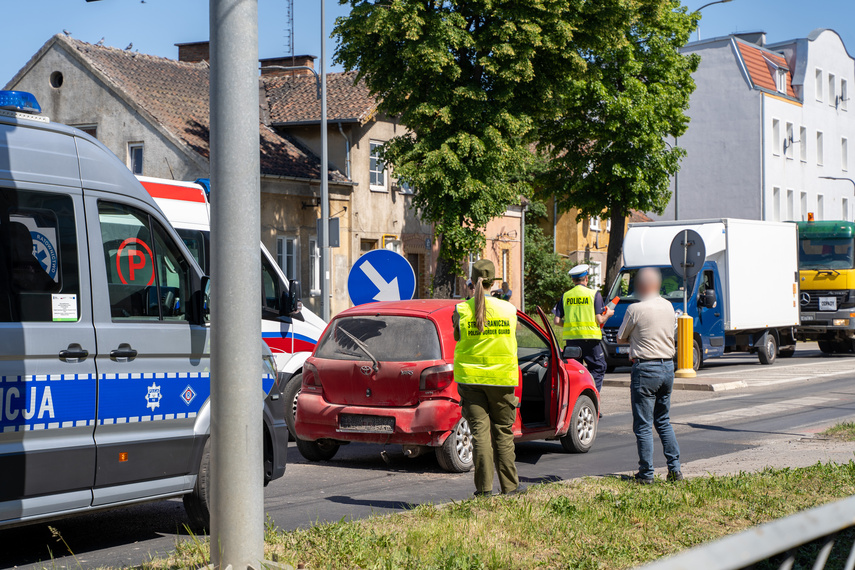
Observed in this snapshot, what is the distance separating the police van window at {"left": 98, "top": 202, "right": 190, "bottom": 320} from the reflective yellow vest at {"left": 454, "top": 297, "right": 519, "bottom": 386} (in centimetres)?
213

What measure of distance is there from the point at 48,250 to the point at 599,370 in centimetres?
864

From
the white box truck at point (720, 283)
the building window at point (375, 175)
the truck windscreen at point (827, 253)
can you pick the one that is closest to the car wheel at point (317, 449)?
the white box truck at point (720, 283)

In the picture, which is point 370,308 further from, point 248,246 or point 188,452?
point 248,246

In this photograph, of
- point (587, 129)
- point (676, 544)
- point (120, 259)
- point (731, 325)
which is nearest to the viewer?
point (676, 544)

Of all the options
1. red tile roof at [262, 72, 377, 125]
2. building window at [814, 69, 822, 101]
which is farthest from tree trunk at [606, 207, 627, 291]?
building window at [814, 69, 822, 101]

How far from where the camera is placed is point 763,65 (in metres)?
57.5

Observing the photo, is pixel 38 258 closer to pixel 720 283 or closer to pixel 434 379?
pixel 434 379

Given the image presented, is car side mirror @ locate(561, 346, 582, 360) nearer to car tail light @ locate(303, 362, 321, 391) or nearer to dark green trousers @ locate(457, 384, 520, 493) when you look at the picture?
dark green trousers @ locate(457, 384, 520, 493)

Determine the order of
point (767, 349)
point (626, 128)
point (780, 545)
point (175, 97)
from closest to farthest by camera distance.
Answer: point (780, 545) → point (767, 349) → point (175, 97) → point (626, 128)

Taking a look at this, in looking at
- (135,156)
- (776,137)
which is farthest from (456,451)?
(776,137)

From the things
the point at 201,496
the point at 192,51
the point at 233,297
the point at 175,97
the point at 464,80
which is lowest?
the point at 201,496

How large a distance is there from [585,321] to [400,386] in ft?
15.1

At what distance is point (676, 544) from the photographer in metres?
6.00

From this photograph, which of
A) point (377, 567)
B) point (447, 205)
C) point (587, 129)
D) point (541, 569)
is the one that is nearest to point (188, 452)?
point (377, 567)
